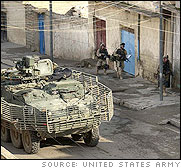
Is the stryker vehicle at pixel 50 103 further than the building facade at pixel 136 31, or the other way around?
the building facade at pixel 136 31

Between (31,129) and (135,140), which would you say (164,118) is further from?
(31,129)

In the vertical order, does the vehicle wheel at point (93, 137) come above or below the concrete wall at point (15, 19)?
below

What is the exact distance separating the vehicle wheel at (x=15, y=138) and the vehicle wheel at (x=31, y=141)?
Result: 352 millimetres

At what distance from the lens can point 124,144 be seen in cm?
1298

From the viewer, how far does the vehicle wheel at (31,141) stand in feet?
40.2

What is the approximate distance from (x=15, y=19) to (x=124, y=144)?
17063 mm

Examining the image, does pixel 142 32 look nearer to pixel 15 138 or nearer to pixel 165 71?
pixel 165 71

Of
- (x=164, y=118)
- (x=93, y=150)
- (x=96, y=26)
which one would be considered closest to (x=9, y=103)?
(x=93, y=150)

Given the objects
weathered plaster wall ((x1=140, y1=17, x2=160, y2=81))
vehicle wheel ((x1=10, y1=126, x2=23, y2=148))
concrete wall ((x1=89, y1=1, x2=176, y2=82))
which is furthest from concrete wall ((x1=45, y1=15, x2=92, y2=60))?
vehicle wheel ((x1=10, y1=126, x2=23, y2=148))

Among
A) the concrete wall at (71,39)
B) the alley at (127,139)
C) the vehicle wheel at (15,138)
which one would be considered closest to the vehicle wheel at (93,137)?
the alley at (127,139)

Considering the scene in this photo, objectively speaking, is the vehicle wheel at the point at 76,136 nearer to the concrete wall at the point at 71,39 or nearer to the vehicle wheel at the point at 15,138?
the vehicle wheel at the point at 15,138

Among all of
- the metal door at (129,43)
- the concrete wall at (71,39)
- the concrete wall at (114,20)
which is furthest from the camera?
the concrete wall at (71,39)

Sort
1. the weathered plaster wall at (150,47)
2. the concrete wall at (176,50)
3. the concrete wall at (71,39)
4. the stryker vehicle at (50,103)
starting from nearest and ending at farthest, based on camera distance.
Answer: the stryker vehicle at (50,103) < the concrete wall at (71,39) < the weathered plaster wall at (150,47) < the concrete wall at (176,50)

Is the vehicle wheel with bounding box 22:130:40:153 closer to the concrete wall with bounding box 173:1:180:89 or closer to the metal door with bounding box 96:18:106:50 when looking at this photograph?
the metal door with bounding box 96:18:106:50
